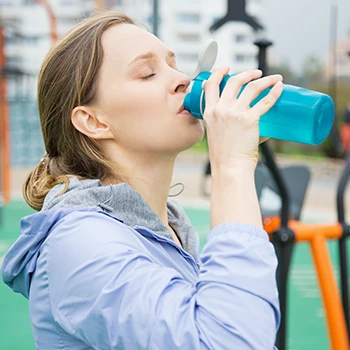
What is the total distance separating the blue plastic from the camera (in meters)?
0.93

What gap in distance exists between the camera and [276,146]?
13719 mm

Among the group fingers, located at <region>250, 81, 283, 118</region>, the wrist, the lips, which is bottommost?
the wrist

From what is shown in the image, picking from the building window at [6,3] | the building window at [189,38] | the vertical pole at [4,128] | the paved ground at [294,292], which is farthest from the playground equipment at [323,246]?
the building window at [189,38]

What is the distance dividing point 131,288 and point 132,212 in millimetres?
231

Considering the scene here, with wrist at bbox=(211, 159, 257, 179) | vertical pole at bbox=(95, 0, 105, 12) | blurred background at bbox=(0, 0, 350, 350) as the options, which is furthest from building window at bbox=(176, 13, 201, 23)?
wrist at bbox=(211, 159, 257, 179)

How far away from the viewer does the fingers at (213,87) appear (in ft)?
3.01

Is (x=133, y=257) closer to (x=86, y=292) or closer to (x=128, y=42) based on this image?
(x=86, y=292)

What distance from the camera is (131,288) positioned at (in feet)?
2.68

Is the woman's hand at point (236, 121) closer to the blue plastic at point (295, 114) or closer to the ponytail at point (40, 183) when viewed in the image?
the blue plastic at point (295, 114)

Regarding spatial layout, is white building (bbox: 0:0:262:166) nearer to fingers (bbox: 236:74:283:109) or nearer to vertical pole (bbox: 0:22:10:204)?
vertical pole (bbox: 0:22:10:204)

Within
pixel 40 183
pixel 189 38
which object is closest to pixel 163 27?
pixel 189 38

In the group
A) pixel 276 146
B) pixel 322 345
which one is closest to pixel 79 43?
pixel 322 345

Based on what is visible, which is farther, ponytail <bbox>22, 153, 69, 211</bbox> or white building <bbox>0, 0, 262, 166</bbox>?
white building <bbox>0, 0, 262, 166</bbox>

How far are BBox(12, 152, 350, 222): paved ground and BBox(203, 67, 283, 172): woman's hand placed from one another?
7.61 ft
